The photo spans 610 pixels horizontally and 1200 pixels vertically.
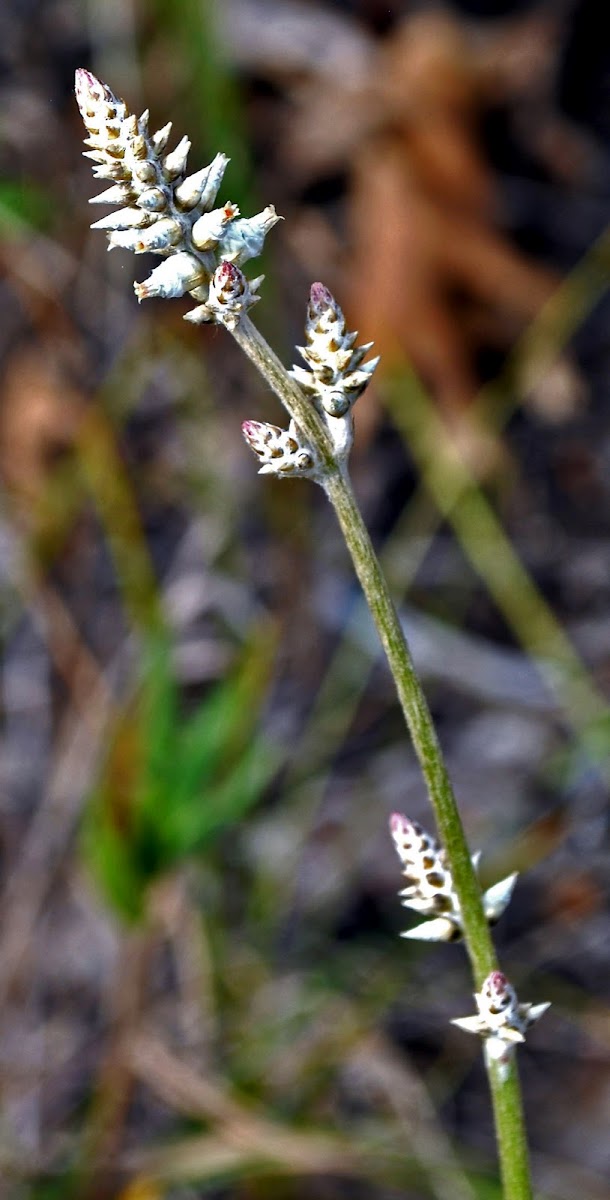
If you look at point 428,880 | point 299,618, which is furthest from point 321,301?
point 299,618

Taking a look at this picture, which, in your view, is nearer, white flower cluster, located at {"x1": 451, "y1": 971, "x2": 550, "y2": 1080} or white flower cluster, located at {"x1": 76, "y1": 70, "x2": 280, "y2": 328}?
white flower cluster, located at {"x1": 76, "y1": 70, "x2": 280, "y2": 328}

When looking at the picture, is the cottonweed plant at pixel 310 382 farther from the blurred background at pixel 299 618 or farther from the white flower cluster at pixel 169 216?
the blurred background at pixel 299 618

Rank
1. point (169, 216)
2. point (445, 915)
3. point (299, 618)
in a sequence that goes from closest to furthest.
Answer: point (169, 216)
point (445, 915)
point (299, 618)

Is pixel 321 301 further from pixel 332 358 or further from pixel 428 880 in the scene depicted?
pixel 428 880

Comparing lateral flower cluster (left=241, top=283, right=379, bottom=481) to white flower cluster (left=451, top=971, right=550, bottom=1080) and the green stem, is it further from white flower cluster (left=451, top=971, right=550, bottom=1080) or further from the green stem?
white flower cluster (left=451, top=971, right=550, bottom=1080)

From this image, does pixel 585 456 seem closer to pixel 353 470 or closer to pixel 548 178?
pixel 353 470

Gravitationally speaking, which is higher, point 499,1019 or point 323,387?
point 323,387

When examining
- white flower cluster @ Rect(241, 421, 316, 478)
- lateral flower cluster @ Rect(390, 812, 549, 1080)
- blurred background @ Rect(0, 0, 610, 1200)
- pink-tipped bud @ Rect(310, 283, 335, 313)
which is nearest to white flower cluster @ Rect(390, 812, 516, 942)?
lateral flower cluster @ Rect(390, 812, 549, 1080)

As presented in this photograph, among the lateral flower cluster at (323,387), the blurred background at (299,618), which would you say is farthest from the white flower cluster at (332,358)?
the blurred background at (299,618)
